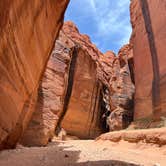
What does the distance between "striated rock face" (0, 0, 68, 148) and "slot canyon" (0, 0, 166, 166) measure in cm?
2

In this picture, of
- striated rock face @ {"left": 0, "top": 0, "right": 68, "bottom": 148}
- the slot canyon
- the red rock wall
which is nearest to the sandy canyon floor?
the slot canyon

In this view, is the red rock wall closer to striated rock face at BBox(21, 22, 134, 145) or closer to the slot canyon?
the slot canyon

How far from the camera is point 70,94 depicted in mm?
19422

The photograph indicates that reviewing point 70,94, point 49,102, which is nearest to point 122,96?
point 70,94

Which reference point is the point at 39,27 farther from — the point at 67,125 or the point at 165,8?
the point at 67,125

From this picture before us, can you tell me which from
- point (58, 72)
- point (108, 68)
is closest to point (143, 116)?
point (58, 72)

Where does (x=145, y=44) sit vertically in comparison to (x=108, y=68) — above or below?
below

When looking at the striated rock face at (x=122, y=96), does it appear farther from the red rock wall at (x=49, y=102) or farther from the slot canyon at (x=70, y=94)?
the red rock wall at (x=49, y=102)

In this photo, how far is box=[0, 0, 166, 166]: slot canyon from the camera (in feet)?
15.0

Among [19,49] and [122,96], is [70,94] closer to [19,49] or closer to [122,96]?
[122,96]

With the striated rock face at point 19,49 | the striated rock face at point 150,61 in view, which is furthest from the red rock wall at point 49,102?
the striated rock face at point 150,61

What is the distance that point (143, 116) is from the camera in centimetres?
1246

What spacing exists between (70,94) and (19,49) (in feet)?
47.5

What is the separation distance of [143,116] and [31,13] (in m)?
9.37
